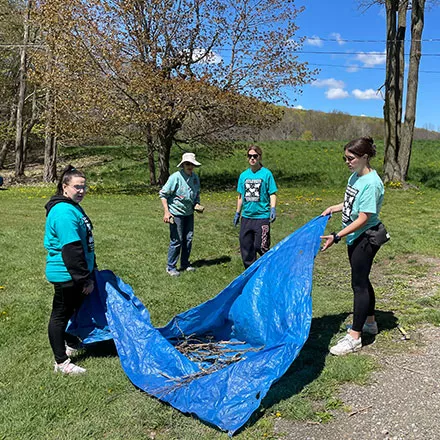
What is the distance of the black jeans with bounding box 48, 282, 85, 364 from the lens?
3.84 m

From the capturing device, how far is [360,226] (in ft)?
13.0

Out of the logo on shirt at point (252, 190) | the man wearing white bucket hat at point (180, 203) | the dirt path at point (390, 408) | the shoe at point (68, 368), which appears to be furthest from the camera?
the man wearing white bucket hat at point (180, 203)

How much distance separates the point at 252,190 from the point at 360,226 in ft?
7.51

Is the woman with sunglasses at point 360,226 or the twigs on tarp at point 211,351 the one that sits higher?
the woman with sunglasses at point 360,226

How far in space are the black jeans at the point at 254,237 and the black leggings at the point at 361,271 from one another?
1909 millimetres

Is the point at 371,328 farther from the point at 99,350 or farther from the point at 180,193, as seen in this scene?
the point at 180,193

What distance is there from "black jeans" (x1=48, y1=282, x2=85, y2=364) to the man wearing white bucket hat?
2.81 meters

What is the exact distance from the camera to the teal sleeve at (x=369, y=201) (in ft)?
12.9

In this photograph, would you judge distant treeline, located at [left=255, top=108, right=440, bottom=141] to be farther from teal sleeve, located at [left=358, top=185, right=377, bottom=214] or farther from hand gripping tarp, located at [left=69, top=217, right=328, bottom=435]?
teal sleeve, located at [left=358, top=185, right=377, bottom=214]

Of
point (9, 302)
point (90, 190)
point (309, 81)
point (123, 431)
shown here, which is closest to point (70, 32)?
point (90, 190)

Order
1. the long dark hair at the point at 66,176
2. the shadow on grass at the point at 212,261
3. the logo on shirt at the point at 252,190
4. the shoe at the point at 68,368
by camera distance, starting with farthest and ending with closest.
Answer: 1. the shadow on grass at the point at 212,261
2. the logo on shirt at the point at 252,190
3. the shoe at the point at 68,368
4. the long dark hair at the point at 66,176

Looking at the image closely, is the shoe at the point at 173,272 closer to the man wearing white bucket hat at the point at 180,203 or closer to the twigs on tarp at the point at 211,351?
the man wearing white bucket hat at the point at 180,203

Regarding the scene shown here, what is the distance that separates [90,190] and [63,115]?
308cm

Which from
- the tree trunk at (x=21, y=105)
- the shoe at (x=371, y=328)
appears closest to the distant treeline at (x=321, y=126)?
the tree trunk at (x=21, y=105)
